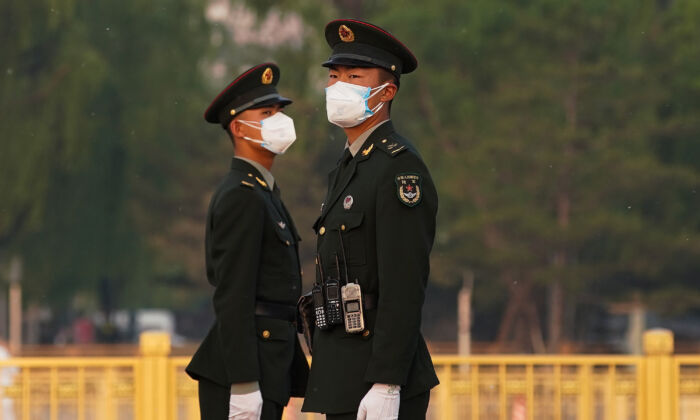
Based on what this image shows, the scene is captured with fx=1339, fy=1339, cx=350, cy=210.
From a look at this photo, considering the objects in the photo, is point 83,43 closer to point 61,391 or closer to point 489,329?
point 489,329

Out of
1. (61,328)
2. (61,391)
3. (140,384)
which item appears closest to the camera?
(140,384)

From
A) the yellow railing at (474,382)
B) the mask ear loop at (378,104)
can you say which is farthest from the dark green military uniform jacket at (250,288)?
the yellow railing at (474,382)

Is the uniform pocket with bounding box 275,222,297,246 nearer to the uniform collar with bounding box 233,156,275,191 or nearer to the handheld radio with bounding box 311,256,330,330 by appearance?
the uniform collar with bounding box 233,156,275,191

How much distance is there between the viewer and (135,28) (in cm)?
3656

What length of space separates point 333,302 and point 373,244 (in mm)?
237

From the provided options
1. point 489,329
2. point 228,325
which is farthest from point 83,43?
point 228,325

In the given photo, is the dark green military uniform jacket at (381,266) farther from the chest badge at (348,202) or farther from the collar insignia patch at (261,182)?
the collar insignia patch at (261,182)

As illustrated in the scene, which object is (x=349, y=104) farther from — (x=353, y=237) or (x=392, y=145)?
(x=353, y=237)

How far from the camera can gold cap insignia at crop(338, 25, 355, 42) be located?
4699mm

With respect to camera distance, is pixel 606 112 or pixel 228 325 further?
pixel 606 112

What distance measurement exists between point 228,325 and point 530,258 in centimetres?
2670

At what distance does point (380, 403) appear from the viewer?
419cm

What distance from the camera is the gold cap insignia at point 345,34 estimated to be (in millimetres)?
4699

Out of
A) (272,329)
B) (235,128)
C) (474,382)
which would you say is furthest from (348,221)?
(474,382)
